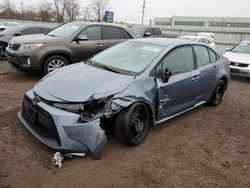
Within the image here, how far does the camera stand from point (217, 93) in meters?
5.70

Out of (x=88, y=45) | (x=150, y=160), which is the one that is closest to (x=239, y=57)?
(x=88, y=45)

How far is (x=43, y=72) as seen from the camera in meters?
6.59

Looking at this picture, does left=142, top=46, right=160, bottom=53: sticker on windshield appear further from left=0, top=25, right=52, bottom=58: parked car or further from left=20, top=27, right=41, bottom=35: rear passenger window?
left=20, top=27, right=41, bottom=35: rear passenger window

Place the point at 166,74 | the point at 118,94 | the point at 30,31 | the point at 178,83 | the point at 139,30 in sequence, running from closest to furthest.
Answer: the point at 118,94, the point at 166,74, the point at 178,83, the point at 30,31, the point at 139,30

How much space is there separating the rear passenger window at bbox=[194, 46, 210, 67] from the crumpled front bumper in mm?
2770

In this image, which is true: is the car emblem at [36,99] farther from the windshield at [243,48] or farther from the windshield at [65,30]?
the windshield at [243,48]

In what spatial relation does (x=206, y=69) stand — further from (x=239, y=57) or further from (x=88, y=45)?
(x=239, y=57)

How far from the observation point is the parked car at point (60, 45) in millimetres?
6367

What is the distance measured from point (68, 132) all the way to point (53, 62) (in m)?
4.23

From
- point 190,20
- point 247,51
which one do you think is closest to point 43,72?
point 247,51

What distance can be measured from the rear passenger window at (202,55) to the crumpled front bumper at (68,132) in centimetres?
277

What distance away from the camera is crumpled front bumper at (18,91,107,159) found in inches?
115

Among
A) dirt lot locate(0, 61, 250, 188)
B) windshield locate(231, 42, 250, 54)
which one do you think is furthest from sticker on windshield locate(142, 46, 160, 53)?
windshield locate(231, 42, 250, 54)

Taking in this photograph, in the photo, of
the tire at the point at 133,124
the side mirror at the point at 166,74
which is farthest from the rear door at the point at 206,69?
the tire at the point at 133,124
